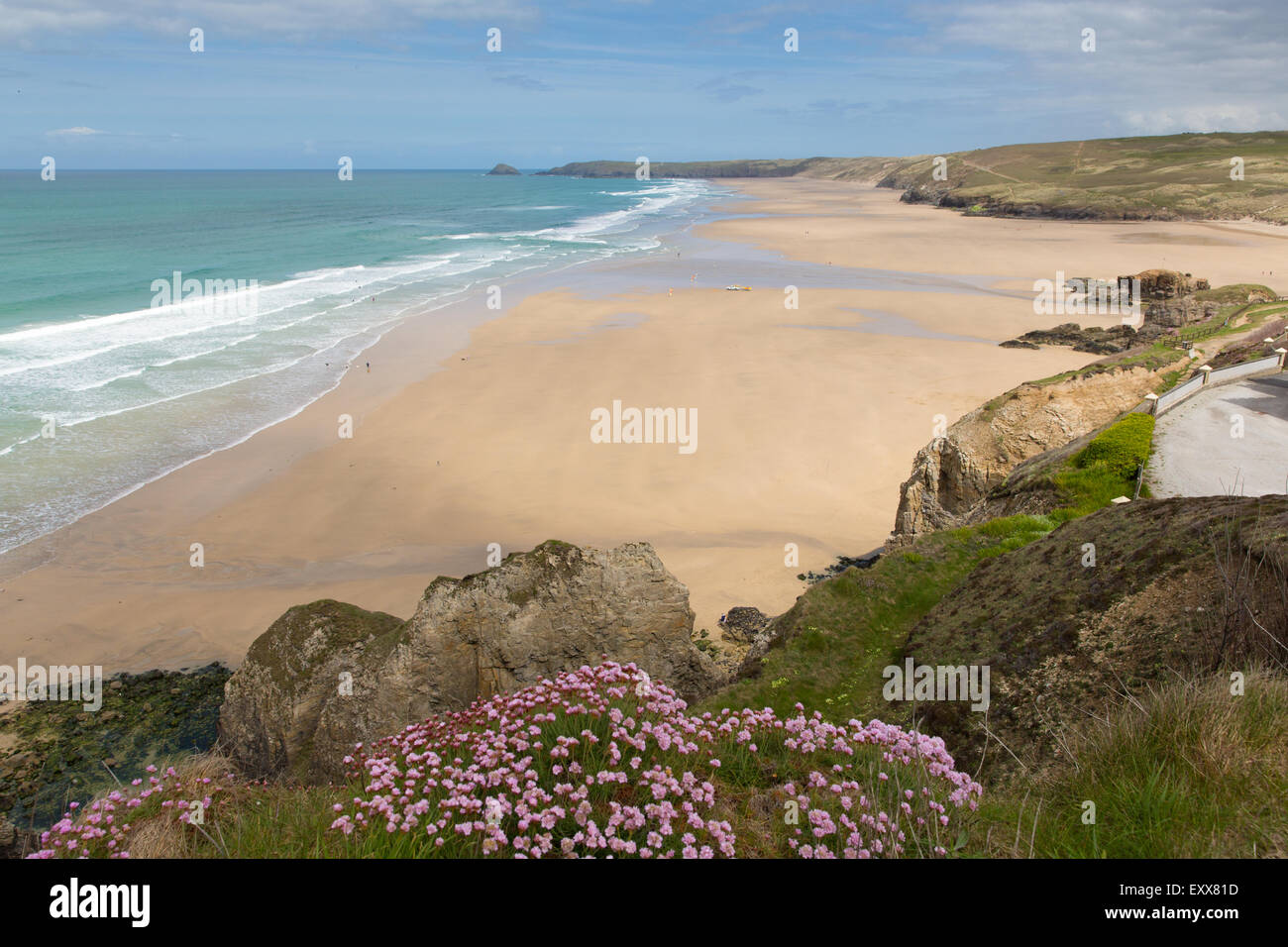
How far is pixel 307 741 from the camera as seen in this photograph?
8727 millimetres

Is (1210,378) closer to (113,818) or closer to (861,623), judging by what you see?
(861,623)

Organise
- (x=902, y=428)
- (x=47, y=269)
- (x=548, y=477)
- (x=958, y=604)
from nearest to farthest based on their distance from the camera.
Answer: (x=958, y=604) < (x=548, y=477) < (x=902, y=428) < (x=47, y=269)

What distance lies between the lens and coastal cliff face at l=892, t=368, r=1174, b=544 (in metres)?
13.9

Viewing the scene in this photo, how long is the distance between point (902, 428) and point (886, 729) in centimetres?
1919

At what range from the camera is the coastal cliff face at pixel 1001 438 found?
45.7 feet

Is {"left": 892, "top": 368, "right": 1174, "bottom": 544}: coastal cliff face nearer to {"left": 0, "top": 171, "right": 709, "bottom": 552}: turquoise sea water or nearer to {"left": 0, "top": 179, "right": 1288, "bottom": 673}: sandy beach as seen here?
{"left": 0, "top": 179, "right": 1288, "bottom": 673}: sandy beach

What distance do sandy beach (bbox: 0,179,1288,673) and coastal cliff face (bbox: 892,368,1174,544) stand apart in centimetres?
250
